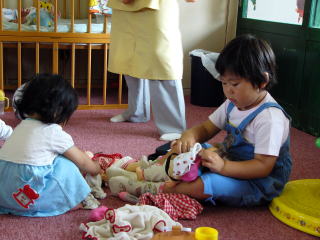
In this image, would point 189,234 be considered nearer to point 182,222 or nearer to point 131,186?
point 182,222

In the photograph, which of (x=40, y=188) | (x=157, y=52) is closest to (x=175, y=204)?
(x=40, y=188)

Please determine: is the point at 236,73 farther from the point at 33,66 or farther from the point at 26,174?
the point at 33,66

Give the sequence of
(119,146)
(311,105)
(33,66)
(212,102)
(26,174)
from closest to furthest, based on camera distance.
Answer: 1. (26,174)
2. (119,146)
3. (311,105)
4. (212,102)
5. (33,66)

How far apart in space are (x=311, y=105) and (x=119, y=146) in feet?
3.85

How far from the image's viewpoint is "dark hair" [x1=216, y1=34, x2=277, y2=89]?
1.53m

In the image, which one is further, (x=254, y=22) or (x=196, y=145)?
(x=254, y=22)

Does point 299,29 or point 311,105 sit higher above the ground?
point 299,29

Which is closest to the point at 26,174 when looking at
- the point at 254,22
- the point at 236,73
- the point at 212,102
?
the point at 236,73

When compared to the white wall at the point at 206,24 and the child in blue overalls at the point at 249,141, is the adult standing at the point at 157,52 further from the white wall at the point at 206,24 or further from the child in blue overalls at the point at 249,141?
the white wall at the point at 206,24

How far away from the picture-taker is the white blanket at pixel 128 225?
1.34m

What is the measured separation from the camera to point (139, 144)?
2.35 meters

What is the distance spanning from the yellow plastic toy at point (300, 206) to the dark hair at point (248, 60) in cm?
40

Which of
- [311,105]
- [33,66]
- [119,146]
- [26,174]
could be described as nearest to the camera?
[26,174]

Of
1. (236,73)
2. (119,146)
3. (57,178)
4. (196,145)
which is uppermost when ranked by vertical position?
(236,73)
